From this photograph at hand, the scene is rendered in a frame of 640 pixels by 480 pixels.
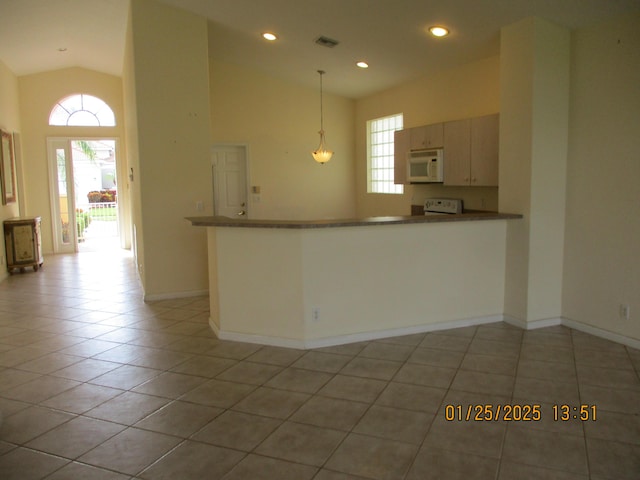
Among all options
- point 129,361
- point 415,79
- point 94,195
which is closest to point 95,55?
point 94,195

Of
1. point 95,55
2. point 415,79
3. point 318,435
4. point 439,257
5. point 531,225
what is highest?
point 95,55

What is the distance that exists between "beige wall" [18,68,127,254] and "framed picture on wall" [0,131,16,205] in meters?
0.98

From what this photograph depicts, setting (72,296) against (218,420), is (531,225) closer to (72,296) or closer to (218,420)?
(218,420)

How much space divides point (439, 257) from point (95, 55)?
6.74 m

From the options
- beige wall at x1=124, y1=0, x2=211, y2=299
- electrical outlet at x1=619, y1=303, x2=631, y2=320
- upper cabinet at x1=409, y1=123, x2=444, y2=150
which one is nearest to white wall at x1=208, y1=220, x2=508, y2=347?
electrical outlet at x1=619, y1=303, x2=631, y2=320

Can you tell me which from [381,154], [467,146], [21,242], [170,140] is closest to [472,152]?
[467,146]

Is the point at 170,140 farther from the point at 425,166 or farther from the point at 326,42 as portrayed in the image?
the point at 425,166

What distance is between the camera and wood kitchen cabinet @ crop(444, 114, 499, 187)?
4.91 metres

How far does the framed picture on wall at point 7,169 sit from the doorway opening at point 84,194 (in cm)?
122

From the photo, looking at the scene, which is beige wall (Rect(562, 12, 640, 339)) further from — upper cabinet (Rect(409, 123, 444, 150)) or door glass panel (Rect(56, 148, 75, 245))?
door glass panel (Rect(56, 148, 75, 245))

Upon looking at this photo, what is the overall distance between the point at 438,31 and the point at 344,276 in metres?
2.59

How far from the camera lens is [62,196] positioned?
30.5 feet

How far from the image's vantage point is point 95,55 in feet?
26.2

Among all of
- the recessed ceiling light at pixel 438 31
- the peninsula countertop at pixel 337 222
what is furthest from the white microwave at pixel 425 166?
the peninsula countertop at pixel 337 222
